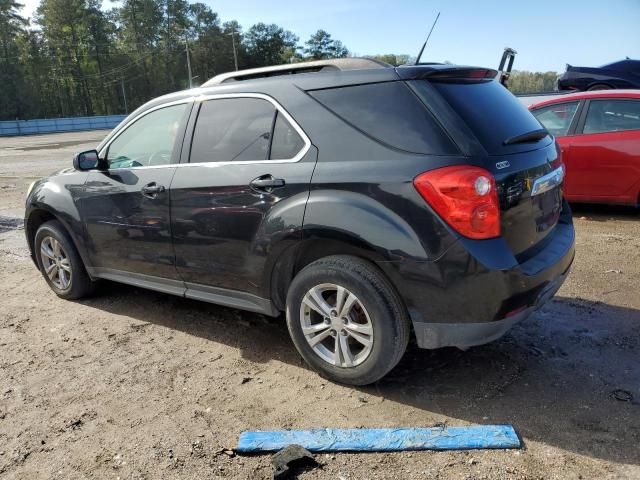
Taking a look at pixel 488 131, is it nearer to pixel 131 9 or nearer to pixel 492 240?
pixel 492 240

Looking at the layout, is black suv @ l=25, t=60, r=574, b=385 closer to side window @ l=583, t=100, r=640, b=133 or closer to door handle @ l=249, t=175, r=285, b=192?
door handle @ l=249, t=175, r=285, b=192

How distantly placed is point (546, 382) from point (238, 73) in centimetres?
291

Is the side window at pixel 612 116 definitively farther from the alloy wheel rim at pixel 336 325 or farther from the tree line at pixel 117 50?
the tree line at pixel 117 50

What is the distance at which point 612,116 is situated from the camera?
22.3ft

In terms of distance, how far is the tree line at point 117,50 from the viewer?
267 feet

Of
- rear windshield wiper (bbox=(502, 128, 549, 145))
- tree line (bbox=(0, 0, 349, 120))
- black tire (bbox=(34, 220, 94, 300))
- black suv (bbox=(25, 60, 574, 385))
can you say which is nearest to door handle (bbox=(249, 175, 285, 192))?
black suv (bbox=(25, 60, 574, 385))

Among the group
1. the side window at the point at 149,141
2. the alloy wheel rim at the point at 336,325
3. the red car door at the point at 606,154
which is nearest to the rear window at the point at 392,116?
the alloy wheel rim at the point at 336,325

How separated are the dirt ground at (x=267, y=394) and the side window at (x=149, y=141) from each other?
134cm

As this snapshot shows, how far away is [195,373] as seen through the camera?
355 centimetres

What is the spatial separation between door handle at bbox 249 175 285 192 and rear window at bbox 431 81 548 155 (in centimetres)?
106

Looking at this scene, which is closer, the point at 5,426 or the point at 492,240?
the point at 492,240

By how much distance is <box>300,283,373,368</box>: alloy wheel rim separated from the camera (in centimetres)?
307

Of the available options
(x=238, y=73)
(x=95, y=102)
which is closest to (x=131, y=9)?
(x=95, y=102)

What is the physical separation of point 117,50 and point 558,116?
96803 millimetres
